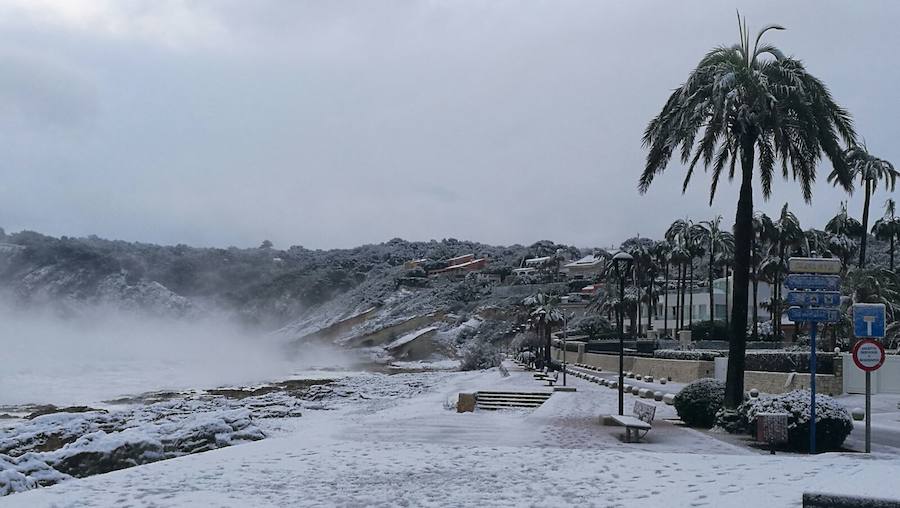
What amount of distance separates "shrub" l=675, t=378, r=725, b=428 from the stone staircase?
11.3m

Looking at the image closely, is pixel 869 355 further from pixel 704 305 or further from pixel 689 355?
pixel 704 305

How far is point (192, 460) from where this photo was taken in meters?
11.9

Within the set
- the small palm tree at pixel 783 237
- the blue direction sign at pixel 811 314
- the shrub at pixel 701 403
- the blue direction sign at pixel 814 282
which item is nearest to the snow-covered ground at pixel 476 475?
the blue direction sign at pixel 811 314

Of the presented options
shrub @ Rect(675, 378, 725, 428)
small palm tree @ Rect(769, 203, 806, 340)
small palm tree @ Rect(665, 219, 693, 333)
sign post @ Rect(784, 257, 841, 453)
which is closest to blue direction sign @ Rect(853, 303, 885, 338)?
sign post @ Rect(784, 257, 841, 453)

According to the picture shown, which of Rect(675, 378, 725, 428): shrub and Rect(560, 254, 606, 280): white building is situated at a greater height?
Rect(560, 254, 606, 280): white building

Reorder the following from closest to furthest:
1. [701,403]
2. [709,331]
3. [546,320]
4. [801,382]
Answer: [701,403]
[801,382]
[709,331]
[546,320]

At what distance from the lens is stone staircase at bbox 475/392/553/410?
30.2 metres

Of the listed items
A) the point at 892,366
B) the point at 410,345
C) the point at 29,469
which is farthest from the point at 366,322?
the point at 29,469

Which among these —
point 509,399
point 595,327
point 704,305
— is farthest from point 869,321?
point 704,305

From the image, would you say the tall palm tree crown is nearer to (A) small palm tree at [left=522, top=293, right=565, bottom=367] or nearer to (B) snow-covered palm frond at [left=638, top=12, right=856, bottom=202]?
(B) snow-covered palm frond at [left=638, top=12, right=856, bottom=202]

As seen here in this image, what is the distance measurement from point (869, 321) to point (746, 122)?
703cm

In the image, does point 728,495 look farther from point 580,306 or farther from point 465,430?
point 580,306

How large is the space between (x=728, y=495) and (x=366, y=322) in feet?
460

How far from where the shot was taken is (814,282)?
41.1 feet
